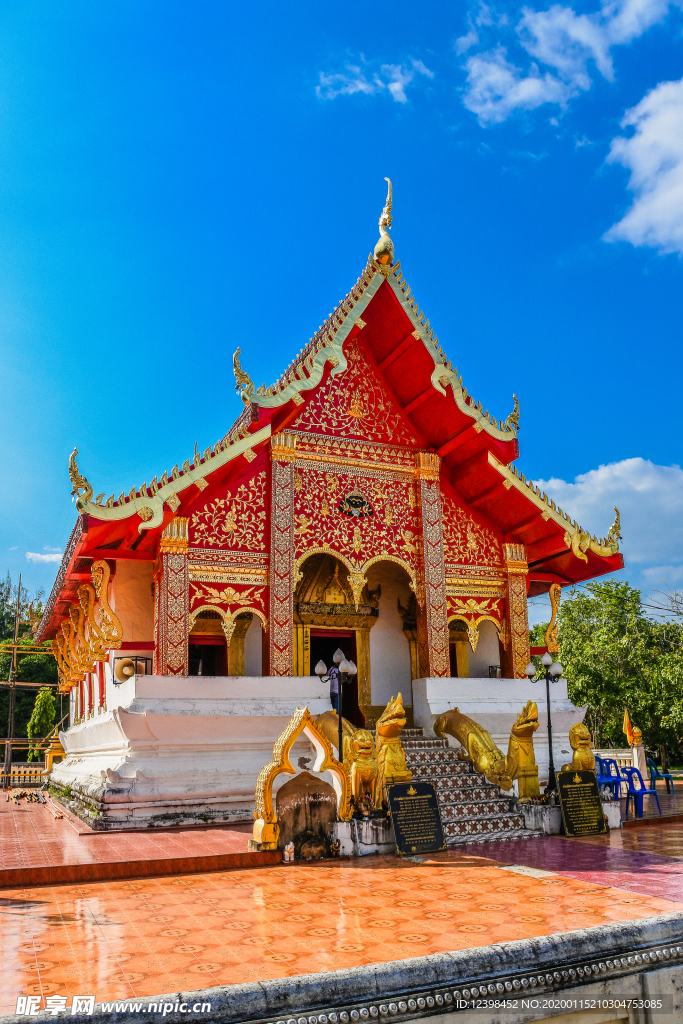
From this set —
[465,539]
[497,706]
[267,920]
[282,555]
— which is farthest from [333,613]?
[267,920]

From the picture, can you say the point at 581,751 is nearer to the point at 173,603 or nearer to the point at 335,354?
the point at 173,603

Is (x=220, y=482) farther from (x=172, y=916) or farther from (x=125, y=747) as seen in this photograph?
(x=172, y=916)

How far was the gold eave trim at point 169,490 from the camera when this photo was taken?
26.9 ft

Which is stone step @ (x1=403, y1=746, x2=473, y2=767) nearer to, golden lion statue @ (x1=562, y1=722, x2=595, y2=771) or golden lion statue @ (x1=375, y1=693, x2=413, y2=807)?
golden lion statue @ (x1=562, y1=722, x2=595, y2=771)

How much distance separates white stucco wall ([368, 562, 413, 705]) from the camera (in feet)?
37.6

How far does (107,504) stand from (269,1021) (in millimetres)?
6150

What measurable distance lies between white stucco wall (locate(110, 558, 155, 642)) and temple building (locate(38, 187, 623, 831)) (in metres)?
0.02

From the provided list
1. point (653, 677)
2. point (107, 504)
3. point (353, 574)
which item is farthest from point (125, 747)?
point (653, 677)

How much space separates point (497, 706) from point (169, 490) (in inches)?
196

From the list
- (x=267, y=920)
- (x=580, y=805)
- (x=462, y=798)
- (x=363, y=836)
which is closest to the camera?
(x=267, y=920)

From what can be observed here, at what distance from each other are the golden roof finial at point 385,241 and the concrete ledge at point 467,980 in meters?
7.85

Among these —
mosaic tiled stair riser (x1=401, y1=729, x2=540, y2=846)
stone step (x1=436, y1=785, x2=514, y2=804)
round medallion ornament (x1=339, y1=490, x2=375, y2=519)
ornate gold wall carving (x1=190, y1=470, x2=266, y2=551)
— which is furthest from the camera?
round medallion ornament (x1=339, y1=490, x2=375, y2=519)

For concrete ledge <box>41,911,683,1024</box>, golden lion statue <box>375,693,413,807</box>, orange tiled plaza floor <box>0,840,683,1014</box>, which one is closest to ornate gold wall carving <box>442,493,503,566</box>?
golden lion statue <box>375,693,413,807</box>

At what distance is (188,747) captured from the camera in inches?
332
